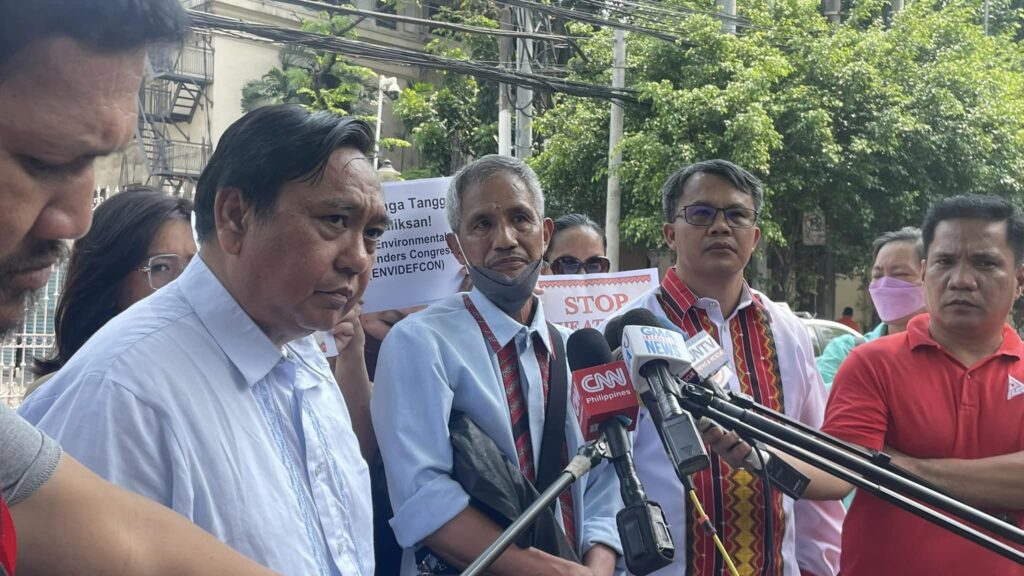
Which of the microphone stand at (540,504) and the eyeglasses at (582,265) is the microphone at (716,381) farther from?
the eyeglasses at (582,265)

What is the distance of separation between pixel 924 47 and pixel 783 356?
17789 millimetres

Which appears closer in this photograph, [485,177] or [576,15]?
[485,177]

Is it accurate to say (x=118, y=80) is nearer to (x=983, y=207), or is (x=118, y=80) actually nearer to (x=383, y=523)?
(x=383, y=523)

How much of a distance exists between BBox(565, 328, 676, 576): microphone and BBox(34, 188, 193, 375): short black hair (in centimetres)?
168

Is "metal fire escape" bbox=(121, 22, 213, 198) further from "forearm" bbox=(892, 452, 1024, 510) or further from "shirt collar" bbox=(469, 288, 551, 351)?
"forearm" bbox=(892, 452, 1024, 510)

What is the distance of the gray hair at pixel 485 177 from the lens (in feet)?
11.2

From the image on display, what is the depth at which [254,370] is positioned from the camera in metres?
2.11

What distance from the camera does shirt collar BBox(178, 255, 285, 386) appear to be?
211 cm

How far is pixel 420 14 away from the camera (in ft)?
99.4

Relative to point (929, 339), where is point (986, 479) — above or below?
below

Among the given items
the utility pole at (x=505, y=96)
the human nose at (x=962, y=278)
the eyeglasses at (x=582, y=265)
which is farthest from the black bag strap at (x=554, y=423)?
the utility pole at (x=505, y=96)

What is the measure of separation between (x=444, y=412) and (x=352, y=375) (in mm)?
839

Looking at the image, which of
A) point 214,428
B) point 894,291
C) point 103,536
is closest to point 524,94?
point 894,291

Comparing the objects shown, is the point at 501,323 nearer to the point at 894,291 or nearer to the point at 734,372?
the point at 734,372
